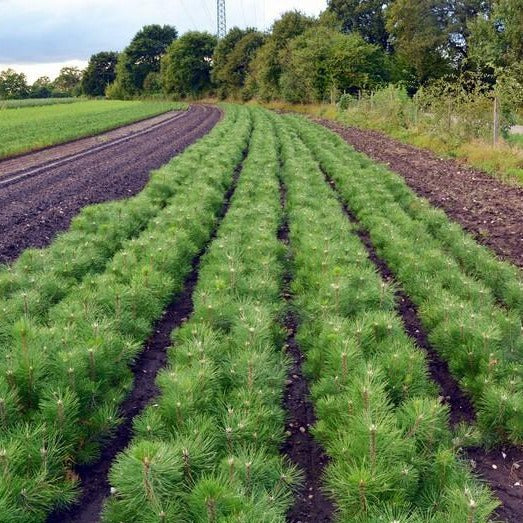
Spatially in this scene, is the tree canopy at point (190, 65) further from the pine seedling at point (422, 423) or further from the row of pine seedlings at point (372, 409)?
the pine seedling at point (422, 423)

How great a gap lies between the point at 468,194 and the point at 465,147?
6963 millimetres

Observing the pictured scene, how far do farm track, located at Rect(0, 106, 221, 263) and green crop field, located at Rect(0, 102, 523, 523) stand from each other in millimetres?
1320

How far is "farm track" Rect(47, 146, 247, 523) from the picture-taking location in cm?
365

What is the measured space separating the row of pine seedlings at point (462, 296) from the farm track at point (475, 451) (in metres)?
0.10

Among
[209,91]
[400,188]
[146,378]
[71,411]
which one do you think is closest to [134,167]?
[400,188]

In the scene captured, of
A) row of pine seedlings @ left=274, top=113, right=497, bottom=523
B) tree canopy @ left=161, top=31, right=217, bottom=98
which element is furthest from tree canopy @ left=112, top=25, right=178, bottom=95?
row of pine seedlings @ left=274, top=113, right=497, bottom=523

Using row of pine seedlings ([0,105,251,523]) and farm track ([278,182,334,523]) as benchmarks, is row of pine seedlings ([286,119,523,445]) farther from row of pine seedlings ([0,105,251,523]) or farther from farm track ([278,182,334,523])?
row of pine seedlings ([0,105,251,523])

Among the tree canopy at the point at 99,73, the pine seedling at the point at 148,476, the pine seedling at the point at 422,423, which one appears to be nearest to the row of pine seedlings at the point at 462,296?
the pine seedling at the point at 422,423

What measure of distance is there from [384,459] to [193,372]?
1.71 meters

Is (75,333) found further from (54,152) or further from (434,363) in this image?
(54,152)

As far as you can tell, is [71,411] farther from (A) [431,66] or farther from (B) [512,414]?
(A) [431,66]

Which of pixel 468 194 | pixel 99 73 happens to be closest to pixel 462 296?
pixel 468 194

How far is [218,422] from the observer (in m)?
4.06

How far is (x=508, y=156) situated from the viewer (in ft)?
55.0
